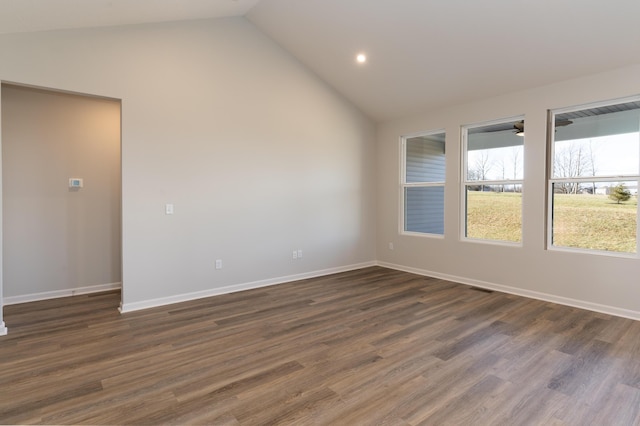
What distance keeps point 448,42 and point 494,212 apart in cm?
240

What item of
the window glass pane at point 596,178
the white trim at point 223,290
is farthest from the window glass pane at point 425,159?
the white trim at point 223,290

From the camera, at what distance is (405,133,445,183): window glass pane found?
5496 mm

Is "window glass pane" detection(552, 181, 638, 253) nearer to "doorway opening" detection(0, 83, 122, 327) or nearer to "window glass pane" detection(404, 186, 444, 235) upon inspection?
"window glass pane" detection(404, 186, 444, 235)

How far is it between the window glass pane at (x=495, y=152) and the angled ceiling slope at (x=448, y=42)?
1.67 feet

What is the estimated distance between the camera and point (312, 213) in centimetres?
549

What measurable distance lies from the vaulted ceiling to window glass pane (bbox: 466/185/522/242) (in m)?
1.35

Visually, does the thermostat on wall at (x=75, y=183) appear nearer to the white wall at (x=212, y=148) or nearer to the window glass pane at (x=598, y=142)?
the white wall at (x=212, y=148)

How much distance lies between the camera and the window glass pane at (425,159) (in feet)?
18.0

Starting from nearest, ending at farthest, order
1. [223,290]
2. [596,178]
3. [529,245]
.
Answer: [596,178], [529,245], [223,290]

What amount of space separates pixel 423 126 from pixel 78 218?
5.32 meters

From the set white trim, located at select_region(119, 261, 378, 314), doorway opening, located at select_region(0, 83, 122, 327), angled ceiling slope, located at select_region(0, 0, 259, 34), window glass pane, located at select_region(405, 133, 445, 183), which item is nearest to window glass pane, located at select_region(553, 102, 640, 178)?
window glass pane, located at select_region(405, 133, 445, 183)

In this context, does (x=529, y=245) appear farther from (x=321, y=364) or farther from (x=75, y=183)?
(x=75, y=183)

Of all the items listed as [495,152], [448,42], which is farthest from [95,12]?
[495,152]

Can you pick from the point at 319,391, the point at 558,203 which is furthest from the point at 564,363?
the point at 558,203
